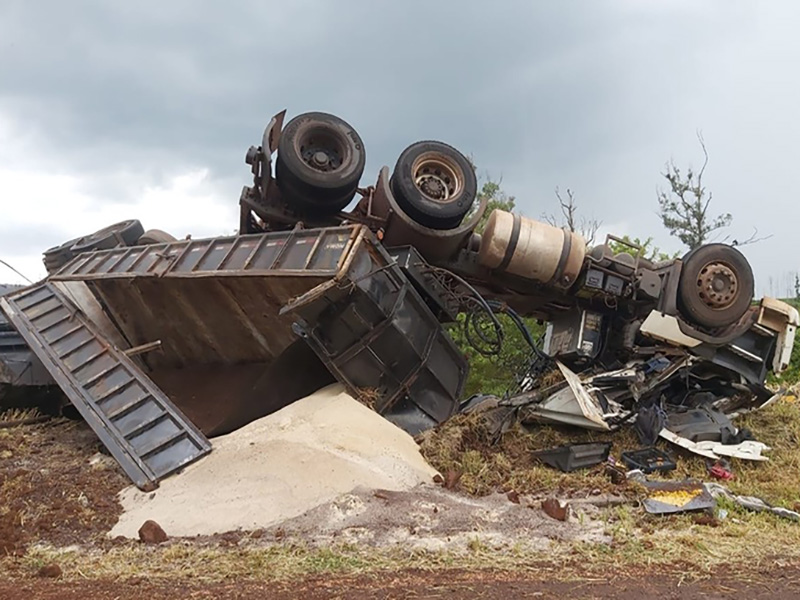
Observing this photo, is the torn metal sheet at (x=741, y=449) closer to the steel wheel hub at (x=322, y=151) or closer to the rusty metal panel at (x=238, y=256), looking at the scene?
A: the rusty metal panel at (x=238, y=256)

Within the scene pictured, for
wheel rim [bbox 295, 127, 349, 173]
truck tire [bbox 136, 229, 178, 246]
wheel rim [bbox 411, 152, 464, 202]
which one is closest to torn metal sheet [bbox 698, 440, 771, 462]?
wheel rim [bbox 411, 152, 464, 202]

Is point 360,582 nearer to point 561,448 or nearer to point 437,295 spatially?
→ point 561,448

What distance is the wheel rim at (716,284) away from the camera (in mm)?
7180

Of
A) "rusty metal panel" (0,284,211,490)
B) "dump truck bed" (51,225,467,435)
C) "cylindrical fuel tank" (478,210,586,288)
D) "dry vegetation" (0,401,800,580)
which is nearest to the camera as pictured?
"dry vegetation" (0,401,800,580)

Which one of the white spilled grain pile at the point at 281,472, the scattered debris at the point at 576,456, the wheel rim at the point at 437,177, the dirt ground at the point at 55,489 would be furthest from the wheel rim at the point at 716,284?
the dirt ground at the point at 55,489

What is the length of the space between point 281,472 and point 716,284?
4.89 meters

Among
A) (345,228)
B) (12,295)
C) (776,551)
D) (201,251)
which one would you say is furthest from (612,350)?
(12,295)

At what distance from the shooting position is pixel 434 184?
719 centimetres

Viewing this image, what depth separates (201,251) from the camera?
701cm

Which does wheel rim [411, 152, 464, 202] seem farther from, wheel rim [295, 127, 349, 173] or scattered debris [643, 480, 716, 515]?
scattered debris [643, 480, 716, 515]

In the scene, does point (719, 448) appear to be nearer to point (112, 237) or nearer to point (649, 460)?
point (649, 460)

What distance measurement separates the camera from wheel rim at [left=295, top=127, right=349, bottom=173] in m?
7.01

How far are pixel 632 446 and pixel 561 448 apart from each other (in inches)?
39.7

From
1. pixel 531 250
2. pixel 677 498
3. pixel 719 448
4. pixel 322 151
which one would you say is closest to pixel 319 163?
pixel 322 151
